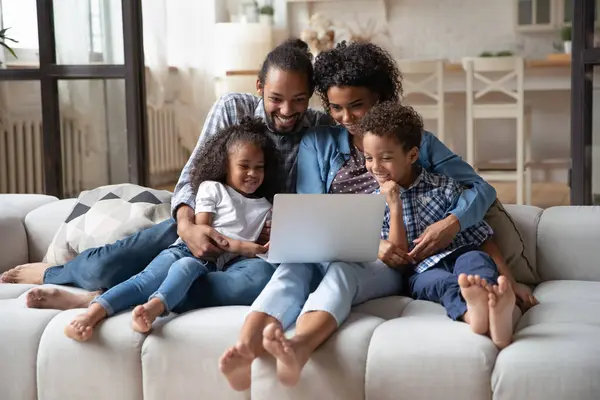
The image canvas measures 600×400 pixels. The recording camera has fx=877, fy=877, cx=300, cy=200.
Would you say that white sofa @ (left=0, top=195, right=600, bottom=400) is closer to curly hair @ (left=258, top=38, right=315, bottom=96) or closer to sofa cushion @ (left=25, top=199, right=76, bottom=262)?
sofa cushion @ (left=25, top=199, right=76, bottom=262)

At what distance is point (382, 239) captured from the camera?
7.59 feet

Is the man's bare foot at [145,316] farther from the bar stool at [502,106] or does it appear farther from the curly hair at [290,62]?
the bar stool at [502,106]

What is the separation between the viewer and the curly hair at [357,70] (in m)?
2.41

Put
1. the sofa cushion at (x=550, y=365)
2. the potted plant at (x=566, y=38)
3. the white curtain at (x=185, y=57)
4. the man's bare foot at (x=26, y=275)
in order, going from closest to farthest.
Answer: the sofa cushion at (x=550, y=365) → the man's bare foot at (x=26, y=275) → the potted plant at (x=566, y=38) → the white curtain at (x=185, y=57)

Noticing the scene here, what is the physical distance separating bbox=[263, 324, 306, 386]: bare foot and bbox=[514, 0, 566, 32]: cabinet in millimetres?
4966

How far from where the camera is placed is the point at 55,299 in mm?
2271

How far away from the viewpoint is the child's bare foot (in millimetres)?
1849

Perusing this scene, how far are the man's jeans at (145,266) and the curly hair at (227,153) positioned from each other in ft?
0.65

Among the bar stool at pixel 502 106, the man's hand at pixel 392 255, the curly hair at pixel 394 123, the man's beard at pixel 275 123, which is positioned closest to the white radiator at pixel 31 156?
the man's beard at pixel 275 123

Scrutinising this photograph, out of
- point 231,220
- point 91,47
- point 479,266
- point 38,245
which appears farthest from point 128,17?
point 479,266

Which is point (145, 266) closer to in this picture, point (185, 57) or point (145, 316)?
point (145, 316)

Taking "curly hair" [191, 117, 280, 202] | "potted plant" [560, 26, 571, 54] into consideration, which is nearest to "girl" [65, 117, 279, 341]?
"curly hair" [191, 117, 280, 202]

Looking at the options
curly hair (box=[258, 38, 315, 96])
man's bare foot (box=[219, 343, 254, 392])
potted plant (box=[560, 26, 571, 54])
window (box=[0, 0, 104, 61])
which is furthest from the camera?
potted plant (box=[560, 26, 571, 54])

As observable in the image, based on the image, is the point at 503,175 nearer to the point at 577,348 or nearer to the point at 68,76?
the point at 68,76
